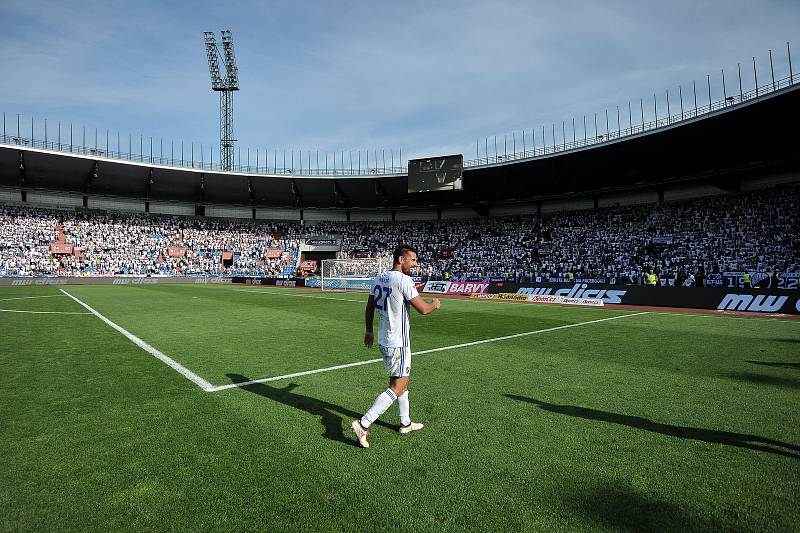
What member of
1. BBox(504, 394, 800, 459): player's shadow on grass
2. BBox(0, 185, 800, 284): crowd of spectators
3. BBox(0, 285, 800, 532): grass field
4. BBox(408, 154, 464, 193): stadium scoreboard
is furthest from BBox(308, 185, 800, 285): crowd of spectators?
BBox(504, 394, 800, 459): player's shadow on grass

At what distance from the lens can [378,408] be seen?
450cm

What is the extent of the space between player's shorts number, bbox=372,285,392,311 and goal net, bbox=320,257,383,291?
34469mm

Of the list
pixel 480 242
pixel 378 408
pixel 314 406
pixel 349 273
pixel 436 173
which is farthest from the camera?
pixel 480 242

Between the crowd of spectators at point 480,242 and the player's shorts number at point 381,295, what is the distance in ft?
101

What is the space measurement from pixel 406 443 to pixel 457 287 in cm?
2861

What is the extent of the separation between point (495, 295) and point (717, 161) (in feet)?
78.8

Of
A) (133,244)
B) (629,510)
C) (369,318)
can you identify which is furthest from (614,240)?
(133,244)

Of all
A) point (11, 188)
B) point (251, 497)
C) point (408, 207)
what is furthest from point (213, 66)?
point (251, 497)

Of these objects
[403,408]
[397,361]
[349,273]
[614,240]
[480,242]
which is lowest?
[403,408]

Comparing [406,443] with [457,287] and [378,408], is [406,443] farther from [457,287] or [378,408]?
[457,287]

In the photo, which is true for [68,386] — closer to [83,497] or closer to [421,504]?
[83,497]

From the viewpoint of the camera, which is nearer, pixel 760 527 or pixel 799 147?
pixel 760 527

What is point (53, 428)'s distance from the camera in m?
4.75

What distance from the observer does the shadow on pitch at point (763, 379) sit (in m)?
6.87
